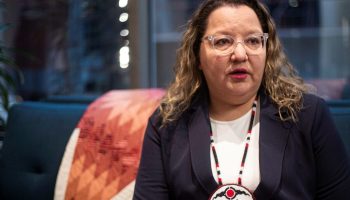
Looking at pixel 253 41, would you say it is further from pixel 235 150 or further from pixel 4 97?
pixel 4 97

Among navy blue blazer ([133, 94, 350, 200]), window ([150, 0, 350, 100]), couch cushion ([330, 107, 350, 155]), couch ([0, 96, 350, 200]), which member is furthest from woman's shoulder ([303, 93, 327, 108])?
window ([150, 0, 350, 100])

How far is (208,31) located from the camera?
133 centimetres

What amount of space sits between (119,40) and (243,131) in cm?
206

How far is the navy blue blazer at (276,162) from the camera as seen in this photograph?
1.25 metres

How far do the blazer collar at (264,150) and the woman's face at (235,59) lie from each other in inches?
4.0

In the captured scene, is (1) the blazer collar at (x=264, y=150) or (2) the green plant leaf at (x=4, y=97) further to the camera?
(2) the green plant leaf at (x=4, y=97)

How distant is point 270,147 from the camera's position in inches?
50.7

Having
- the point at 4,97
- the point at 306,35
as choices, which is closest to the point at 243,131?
the point at 4,97

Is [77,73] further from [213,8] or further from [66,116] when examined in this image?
[213,8]

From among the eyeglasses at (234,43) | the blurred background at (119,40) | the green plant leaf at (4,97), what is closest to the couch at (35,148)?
the green plant leaf at (4,97)

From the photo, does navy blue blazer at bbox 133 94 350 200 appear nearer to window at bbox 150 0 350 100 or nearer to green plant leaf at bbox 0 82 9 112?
green plant leaf at bbox 0 82 9 112

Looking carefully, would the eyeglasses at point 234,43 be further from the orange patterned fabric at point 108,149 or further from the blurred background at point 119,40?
the blurred background at point 119,40

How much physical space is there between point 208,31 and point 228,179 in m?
0.46

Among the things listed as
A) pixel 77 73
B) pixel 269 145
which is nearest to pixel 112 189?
pixel 269 145
